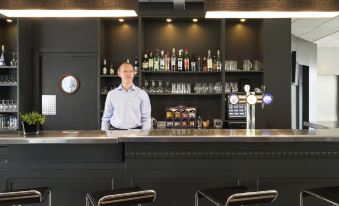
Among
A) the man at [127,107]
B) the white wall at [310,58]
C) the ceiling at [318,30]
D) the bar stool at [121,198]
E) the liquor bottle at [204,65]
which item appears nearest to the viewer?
the bar stool at [121,198]

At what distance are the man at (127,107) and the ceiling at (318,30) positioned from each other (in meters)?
3.99

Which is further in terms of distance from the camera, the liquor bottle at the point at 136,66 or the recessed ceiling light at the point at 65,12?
the liquor bottle at the point at 136,66

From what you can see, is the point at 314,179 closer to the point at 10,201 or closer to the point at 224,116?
the point at 10,201

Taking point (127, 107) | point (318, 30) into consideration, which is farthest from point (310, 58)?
point (127, 107)

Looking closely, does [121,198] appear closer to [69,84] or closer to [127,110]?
[127,110]

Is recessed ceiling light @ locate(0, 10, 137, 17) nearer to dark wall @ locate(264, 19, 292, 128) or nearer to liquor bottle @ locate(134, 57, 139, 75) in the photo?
liquor bottle @ locate(134, 57, 139, 75)

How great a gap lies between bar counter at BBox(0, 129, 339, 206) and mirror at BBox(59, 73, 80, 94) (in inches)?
112

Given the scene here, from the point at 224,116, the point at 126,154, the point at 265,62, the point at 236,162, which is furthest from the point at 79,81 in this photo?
the point at 236,162

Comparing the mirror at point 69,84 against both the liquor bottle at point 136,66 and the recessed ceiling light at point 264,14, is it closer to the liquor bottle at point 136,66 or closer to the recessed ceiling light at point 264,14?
the liquor bottle at point 136,66

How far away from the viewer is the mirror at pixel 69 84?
5.98 metres

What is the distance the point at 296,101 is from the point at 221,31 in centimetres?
591

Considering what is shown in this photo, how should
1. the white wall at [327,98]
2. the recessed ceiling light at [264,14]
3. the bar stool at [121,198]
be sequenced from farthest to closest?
the white wall at [327,98] → the recessed ceiling light at [264,14] → the bar stool at [121,198]

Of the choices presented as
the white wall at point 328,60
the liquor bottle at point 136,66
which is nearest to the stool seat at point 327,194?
the liquor bottle at point 136,66

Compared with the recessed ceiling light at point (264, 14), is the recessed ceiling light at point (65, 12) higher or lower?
higher
